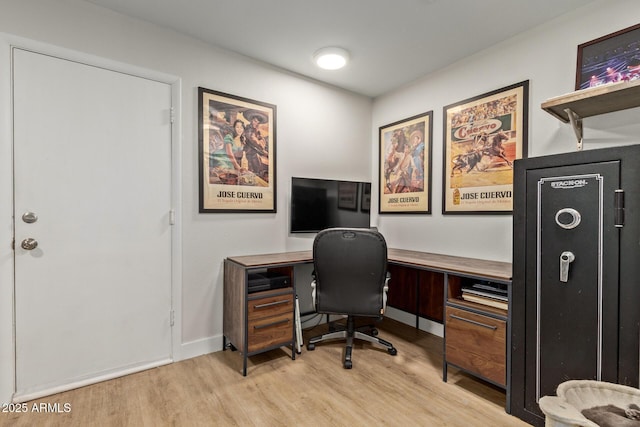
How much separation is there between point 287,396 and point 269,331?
477 mm

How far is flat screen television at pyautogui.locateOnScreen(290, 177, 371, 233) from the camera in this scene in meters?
2.86

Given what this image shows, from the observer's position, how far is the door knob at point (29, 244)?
185cm

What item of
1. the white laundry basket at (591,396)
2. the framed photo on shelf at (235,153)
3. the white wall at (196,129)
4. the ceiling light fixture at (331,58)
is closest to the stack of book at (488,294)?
the white laundry basket at (591,396)

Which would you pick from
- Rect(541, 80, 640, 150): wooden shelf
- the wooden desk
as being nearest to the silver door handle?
the wooden desk

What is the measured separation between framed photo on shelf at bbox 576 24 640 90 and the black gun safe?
783mm

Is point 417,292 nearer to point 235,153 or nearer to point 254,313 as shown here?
point 254,313

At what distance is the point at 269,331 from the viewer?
7.45 feet

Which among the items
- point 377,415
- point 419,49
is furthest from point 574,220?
point 419,49

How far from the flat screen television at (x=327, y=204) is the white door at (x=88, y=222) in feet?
3.54

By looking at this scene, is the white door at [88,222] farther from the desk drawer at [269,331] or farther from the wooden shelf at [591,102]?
the wooden shelf at [591,102]

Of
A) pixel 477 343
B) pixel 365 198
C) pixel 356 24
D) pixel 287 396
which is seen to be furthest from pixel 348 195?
pixel 287 396

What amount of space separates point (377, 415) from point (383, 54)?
2.64 meters

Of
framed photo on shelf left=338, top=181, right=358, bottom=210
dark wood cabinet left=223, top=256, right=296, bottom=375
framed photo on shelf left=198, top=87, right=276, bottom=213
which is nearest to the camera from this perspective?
dark wood cabinet left=223, top=256, right=296, bottom=375

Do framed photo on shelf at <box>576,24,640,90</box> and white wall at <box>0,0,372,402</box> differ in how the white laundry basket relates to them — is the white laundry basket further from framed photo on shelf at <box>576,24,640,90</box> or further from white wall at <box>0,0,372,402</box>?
white wall at <box>0,0,372,402</box>
